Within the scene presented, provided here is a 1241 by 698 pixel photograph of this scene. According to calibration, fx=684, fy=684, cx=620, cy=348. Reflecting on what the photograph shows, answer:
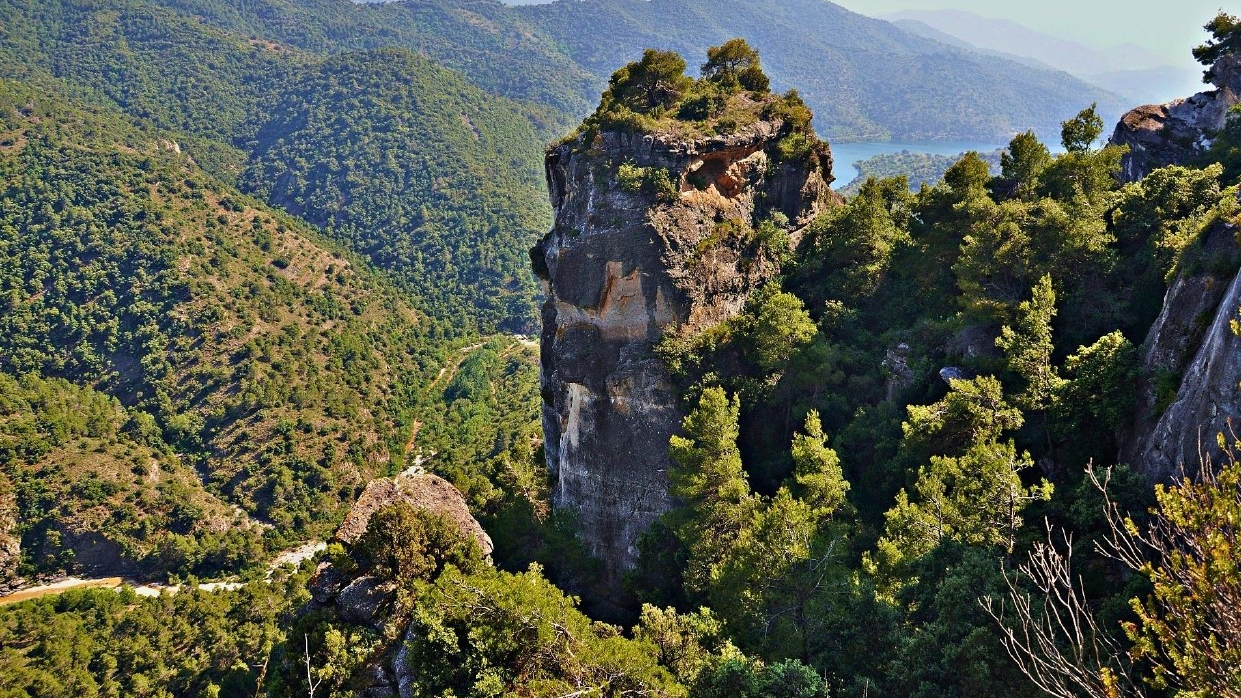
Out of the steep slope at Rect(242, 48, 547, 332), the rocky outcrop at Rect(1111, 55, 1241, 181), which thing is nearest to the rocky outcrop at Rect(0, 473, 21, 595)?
the steep slope at Rect(242, 48, 547, 332)

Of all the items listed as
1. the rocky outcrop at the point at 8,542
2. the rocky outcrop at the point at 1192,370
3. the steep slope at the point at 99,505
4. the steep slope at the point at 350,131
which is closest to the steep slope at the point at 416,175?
the steep slope at the point at 350,131

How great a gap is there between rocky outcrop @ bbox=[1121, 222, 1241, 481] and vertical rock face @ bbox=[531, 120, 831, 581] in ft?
51.5

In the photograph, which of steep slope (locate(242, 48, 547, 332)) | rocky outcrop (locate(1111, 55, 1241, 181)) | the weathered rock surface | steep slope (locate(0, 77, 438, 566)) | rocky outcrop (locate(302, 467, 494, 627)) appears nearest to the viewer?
rocky outcrop (locate(302, 467, 494, 627))

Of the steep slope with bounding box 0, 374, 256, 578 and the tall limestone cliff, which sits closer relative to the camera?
the tall limestone cliff

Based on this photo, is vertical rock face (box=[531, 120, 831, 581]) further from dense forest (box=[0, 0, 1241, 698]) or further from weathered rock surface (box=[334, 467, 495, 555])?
weathered rock surface (box=[334, 467, 495, 555])

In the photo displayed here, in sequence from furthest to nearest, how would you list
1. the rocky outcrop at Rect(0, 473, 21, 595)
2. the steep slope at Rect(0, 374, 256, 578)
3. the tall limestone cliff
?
1. the steep slope at Rect(0, 374, 256, 578)
2. the rocky outcrop at Rect(0, 473, 21, 595)
3. the tall limestone cliff

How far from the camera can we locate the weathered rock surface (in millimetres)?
24906

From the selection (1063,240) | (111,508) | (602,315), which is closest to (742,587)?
(602,315)

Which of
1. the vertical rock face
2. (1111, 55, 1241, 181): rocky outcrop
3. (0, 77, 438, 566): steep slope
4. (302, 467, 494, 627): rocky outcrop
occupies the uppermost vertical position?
(1111, 55, 1241, 181): rocky outcrop

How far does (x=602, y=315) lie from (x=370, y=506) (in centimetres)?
1186

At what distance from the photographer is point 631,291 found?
28734 mm

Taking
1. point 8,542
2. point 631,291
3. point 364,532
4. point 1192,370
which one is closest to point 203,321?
point 8,542

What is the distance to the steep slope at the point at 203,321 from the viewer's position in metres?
64.1

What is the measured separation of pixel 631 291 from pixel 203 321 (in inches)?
2431
